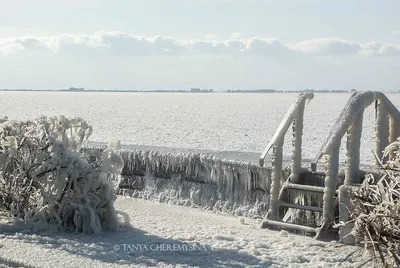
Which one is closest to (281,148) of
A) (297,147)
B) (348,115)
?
(297,147)

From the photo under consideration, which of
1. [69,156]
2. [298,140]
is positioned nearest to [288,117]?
[298,140]

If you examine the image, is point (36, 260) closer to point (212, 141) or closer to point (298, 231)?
point (298, 231)

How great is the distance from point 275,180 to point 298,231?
0.64 meters

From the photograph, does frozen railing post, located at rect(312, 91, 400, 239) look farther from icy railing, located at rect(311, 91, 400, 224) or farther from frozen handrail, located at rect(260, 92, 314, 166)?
frozen handrail, located at rect(260, 92, 314, 166)

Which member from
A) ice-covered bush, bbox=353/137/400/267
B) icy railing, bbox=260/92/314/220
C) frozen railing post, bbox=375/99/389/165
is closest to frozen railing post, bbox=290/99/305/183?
icy railing, bbox=260/92/314/220

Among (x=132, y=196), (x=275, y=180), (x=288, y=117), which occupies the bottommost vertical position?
(x=132, y=196)

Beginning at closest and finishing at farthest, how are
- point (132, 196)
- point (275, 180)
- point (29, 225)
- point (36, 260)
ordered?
point (36, 260)
point (29, 225)
point (275, 180)
point (132, 196)

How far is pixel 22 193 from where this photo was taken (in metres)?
6.80

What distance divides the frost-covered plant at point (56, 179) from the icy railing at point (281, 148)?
1.74 meters

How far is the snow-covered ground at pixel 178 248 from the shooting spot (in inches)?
212

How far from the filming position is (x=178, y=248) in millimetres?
5879

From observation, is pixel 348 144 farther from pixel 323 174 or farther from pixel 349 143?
pixel 323 174

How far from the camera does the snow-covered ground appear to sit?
5.38m

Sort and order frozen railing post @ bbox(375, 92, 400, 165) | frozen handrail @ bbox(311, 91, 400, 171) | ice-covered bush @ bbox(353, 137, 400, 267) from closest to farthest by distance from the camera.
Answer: ice-covered bush @ bbox(353, 137, 400, 267) < frozen handrail @ bbox(311, 91, 400, 171) < frozen railing post @ bbox(375, 92, 400, 165)
